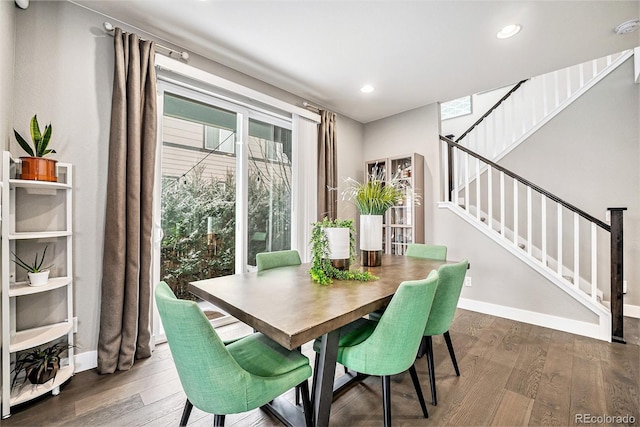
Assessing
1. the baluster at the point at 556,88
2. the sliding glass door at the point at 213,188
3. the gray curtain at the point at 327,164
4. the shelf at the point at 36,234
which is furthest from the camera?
the gray curtain at the point at 327,164

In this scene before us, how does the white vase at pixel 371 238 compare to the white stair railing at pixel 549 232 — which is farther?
the white stair railing at pixel 549 232

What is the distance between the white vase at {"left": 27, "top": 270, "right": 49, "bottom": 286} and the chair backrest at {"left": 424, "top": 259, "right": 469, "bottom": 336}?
237 centimetres

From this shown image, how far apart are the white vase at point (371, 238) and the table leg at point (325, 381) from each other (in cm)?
99

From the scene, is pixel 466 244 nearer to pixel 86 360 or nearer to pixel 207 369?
pixel 207 369

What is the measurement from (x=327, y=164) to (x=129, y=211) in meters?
2.34

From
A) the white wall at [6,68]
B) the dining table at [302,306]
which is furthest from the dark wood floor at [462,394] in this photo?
the white wall at [6,68]

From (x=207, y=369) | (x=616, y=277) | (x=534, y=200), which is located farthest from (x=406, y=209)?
(x=207, y=369)

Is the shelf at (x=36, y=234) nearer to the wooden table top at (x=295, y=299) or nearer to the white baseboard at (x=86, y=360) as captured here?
the white baseboard at (x=86, y=360)

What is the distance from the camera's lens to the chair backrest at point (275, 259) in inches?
85.0

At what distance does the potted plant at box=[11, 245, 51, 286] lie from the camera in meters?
1.70

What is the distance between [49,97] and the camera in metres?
1.90

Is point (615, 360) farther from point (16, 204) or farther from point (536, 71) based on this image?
point (16, 204)

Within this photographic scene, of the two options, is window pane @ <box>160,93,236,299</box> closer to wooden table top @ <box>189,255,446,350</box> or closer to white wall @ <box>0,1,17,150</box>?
white wall @ <box>0,1,17,150</box>

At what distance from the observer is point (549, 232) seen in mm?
3586
